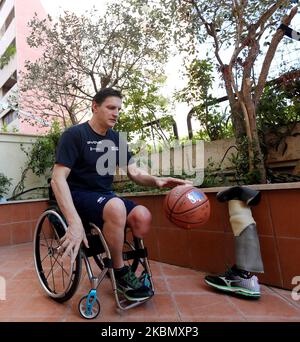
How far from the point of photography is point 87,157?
6.11ft

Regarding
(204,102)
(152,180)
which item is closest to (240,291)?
(152,180)

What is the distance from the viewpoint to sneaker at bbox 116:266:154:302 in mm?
1717

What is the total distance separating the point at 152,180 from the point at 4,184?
3.11 m

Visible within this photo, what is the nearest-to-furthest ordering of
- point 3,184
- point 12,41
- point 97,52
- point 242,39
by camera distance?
point 242,39, point 3,184, point 97,52, point 12,41

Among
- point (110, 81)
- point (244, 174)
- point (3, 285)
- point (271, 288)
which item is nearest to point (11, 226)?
point (3, 285)

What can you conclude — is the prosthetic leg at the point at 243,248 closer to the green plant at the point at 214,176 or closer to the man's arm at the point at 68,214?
the green plant at the point at 214,176

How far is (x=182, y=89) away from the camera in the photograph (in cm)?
394

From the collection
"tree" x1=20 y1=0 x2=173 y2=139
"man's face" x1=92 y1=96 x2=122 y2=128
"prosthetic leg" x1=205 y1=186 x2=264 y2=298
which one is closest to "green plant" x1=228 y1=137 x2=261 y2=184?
"prosthetic leg" x1=205 y1=186 x2=264 y2=298

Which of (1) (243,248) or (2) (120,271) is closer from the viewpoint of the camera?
(2) (120,271)

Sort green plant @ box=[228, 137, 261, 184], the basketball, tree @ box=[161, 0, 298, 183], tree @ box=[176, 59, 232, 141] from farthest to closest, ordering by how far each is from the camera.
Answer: tree @ box=[176, 59, 232, 141], tree @ box=[161, 0, 298, 183], green plant @ box=[228, 137, 261, 184], the basketball

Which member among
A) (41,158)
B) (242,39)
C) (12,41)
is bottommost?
(41,158)

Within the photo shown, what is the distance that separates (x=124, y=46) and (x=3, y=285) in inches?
151

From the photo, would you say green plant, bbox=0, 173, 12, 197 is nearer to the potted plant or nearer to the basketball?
the potted plant

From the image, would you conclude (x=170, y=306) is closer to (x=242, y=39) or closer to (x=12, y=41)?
(x=242, y=39)
